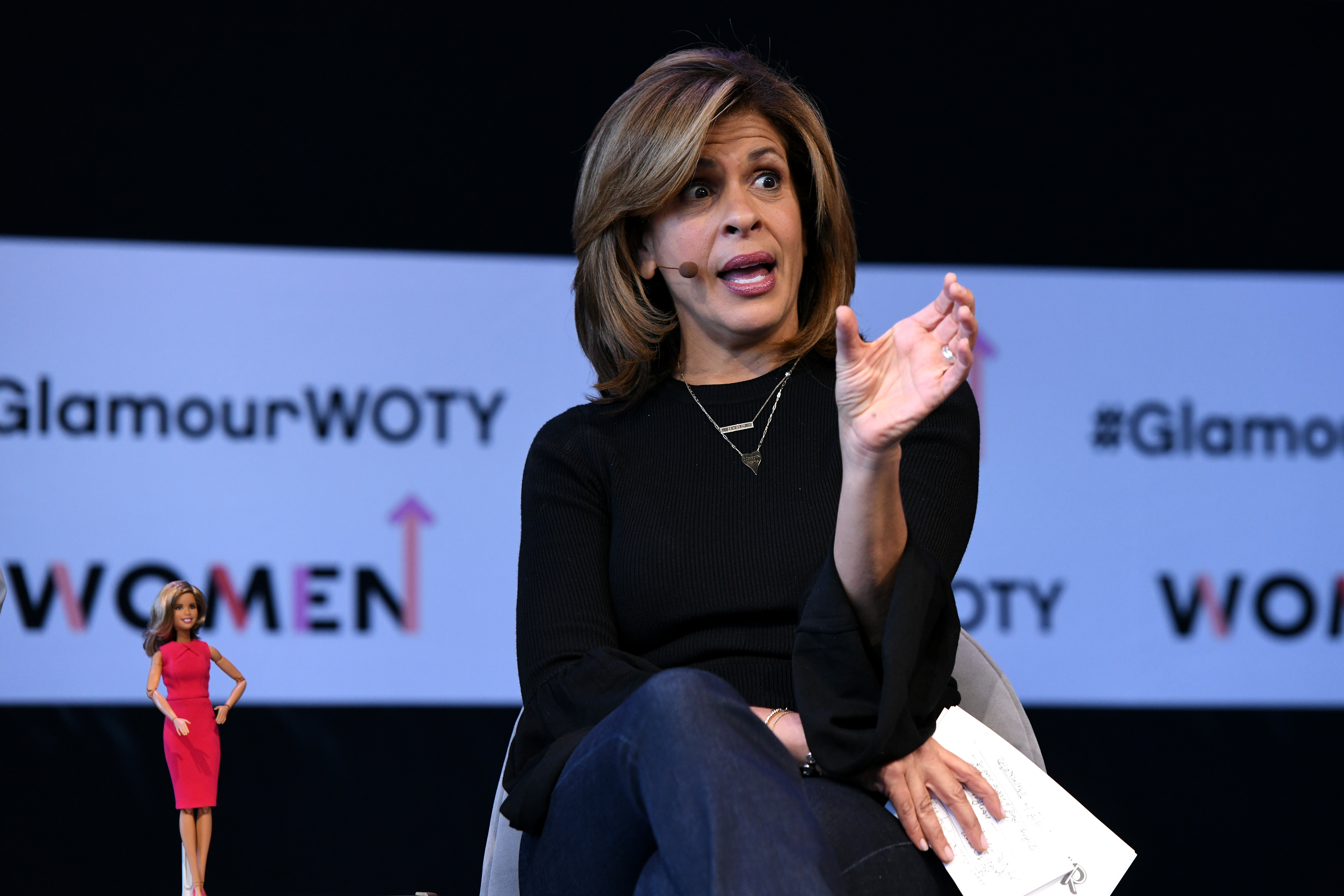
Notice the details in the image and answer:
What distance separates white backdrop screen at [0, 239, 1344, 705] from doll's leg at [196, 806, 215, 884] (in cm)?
133

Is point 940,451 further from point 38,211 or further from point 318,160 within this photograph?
point 38,211

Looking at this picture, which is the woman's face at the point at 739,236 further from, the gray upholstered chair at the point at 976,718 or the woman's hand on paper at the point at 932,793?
the woman's hand on paper at the point at 932,793

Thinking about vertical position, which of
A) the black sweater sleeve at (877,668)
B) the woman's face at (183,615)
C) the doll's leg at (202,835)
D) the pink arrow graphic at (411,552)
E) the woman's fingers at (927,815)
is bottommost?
the pink arrow graphic at (411,552)

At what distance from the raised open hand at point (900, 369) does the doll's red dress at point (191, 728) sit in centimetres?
88

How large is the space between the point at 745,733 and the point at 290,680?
2037mm

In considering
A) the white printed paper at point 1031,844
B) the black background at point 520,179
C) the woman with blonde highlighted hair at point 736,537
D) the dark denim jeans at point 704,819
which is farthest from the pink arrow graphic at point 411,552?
the white printed paper at point 1031,844

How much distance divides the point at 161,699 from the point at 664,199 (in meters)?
0.92

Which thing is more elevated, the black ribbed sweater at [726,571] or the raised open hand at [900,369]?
the raised open hand at [900,369]

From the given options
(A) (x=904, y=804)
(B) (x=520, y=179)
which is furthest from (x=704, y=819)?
(B) (x=520, y=179)

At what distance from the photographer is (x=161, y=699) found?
1.58m

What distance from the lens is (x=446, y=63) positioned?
308 cm

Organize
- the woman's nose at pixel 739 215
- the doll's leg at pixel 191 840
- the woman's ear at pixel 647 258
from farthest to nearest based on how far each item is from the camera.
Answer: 1. the woman's ear at pixel 647 258
2. the woman's nose at pixel 739 215
3. the doll's leg at pixel 191 840

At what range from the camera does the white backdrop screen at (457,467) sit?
287cm

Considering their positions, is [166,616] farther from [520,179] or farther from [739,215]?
[520,179]
